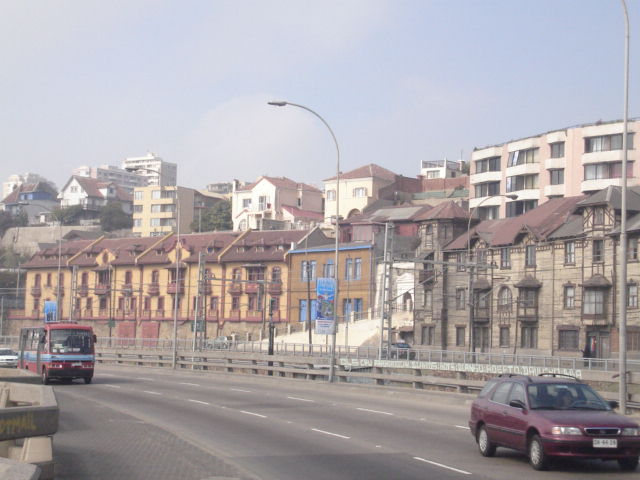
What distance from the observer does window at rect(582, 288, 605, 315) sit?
63906 mm

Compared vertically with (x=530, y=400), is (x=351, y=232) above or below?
above

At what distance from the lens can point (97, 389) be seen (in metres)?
36.9

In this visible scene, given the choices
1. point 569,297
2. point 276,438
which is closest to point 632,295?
point 569,297

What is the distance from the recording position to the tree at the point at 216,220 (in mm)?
136250

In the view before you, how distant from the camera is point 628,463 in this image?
14602 millimetres

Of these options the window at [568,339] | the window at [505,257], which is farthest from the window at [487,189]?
the window at [568,339]

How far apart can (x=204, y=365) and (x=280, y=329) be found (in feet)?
119

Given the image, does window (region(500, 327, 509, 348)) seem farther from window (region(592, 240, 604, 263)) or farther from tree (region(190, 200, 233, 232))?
tree (region(190, 200, 233, 232))

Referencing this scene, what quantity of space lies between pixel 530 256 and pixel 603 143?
20.8m

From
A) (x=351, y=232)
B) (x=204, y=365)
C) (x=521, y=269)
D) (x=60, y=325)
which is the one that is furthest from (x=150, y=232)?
(x=60, y=325)

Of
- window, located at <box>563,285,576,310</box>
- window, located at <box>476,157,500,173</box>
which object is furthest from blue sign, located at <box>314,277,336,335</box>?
window, located at <box>476,157,500,173</box>

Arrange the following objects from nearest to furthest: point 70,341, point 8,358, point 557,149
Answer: point 70,341 → point 8,358 → point 557,149

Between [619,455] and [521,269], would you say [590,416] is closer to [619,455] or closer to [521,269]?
[619,455]

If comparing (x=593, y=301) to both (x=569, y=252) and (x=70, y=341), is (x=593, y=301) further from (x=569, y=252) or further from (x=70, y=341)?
(x=70, y=341)
